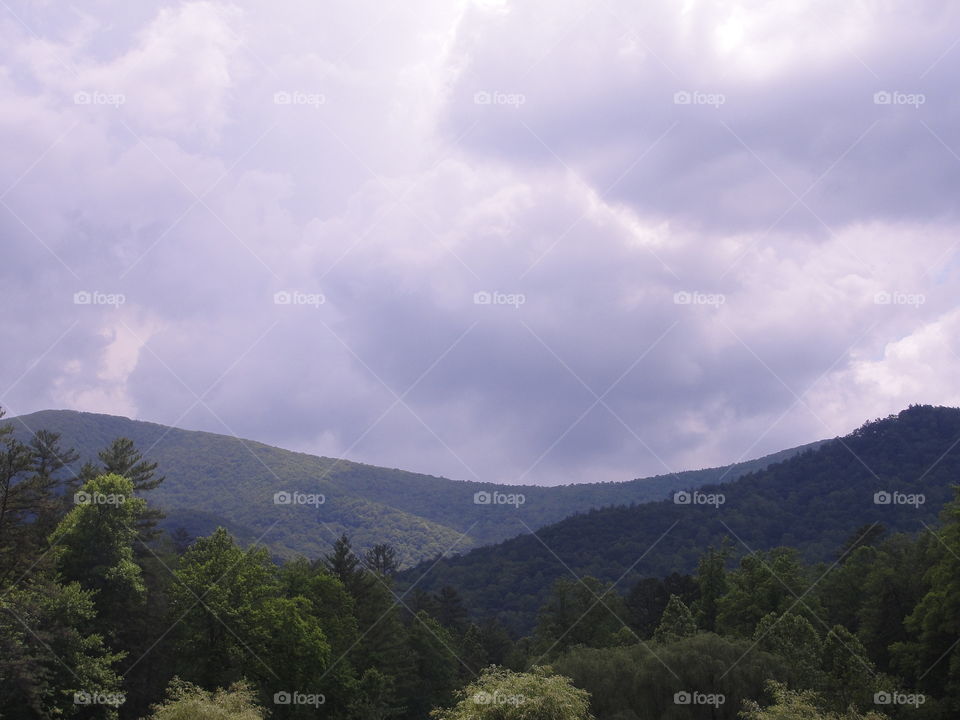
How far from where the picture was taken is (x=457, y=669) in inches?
2972

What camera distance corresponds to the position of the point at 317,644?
4566 cm

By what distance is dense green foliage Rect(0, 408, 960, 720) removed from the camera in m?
31.8

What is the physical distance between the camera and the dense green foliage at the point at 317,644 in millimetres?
31812

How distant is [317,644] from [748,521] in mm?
130304

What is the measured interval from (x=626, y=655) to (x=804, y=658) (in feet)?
38.3

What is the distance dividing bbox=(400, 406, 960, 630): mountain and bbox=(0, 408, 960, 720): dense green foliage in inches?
2887
